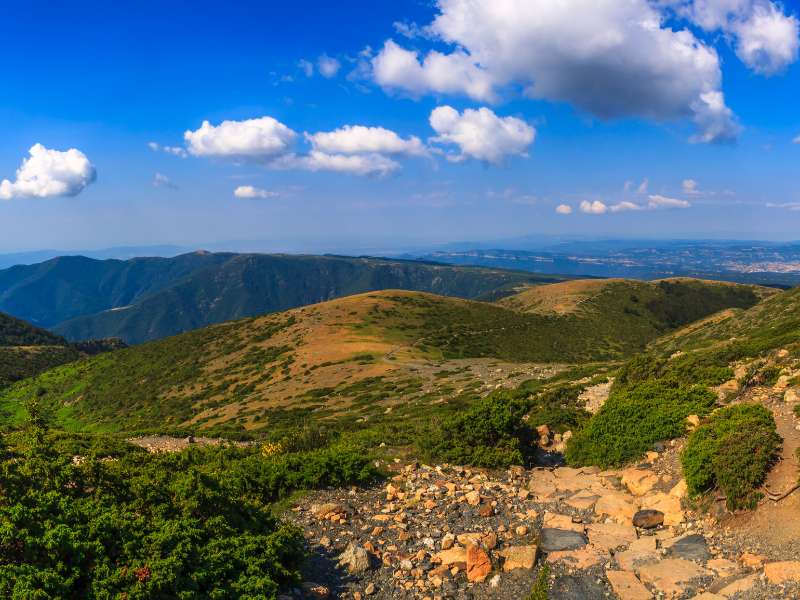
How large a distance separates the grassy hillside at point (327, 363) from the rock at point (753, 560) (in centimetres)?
2744

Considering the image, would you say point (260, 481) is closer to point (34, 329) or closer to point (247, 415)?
point (247, 415)

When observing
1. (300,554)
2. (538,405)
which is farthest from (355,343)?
(300,554)

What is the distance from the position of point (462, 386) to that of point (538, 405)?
1625cm

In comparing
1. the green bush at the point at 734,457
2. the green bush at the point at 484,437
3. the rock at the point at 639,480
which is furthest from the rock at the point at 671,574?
the green bush at the point at 484,437

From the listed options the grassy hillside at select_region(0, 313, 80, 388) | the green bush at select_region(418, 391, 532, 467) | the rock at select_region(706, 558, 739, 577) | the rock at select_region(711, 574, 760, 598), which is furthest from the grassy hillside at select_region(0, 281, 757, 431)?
the rock at select_region(711, 574, 760, 598)

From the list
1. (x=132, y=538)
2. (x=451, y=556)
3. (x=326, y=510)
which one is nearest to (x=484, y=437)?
(x=326, y=510)

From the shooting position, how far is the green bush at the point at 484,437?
14750 millimetres

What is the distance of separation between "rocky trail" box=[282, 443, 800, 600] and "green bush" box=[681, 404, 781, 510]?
0.65 metres

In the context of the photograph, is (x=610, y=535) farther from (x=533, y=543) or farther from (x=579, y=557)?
(x=533, y=543)

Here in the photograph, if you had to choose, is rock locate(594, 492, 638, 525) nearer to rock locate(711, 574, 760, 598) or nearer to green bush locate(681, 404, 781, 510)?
green bush locate(681, 404, 781, 510)

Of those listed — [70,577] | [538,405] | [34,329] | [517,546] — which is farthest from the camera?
[34,329]

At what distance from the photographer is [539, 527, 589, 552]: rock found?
372 inches

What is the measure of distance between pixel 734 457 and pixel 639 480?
2.73m

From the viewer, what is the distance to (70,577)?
6156 mm
